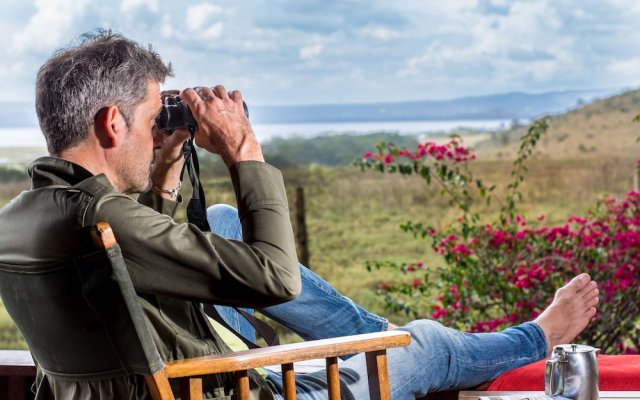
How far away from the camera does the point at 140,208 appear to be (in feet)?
5.09

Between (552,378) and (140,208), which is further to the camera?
(552,378)

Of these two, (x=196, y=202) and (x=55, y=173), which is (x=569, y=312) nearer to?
(x=196, y=202)

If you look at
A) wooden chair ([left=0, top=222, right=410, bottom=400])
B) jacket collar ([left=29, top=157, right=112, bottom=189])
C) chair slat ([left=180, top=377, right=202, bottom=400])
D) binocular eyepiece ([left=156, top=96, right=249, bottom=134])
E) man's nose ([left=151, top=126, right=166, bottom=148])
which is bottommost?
chair slat ([left=180, top=377, right=202, bottom=400])

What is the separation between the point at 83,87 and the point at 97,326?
378mm

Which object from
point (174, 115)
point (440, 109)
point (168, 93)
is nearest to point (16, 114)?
point (440, 109)

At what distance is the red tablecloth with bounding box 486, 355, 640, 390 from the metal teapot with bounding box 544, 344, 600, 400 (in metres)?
0.36

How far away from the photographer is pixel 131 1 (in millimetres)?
7625

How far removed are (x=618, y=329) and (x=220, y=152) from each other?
2.90m

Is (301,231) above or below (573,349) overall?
below

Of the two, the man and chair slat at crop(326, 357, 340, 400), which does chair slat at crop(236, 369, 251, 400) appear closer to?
the man

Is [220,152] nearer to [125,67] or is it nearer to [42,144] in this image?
[125,67]

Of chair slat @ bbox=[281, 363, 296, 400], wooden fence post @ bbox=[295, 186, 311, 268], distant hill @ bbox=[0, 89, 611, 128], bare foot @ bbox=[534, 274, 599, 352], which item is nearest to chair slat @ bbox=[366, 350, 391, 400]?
chair slat @ bbox=[281, 363, 296, 400]

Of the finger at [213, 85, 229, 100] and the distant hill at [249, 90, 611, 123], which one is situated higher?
the finger at [213, 85, 229, 100]

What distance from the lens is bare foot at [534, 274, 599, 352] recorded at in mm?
2418
